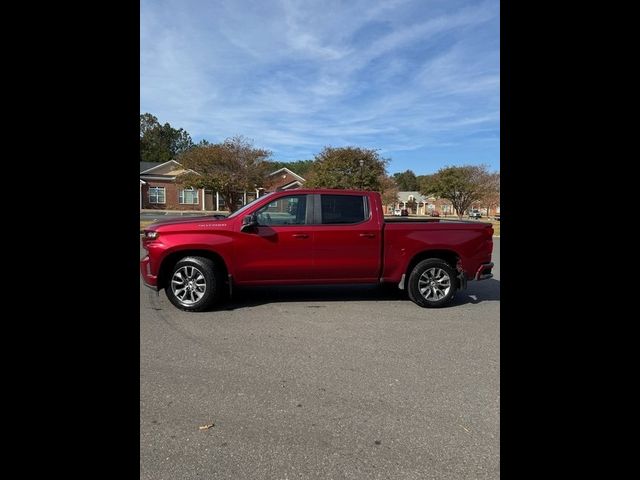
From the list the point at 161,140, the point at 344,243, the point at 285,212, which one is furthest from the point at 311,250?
the point at 161,140

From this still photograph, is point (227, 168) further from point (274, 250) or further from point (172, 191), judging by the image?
point (274, 250)

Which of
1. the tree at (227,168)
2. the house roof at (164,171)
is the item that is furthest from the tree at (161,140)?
the tree at (227,168)

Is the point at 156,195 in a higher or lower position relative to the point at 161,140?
lower

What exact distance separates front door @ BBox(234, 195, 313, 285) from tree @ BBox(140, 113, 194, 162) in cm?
8116

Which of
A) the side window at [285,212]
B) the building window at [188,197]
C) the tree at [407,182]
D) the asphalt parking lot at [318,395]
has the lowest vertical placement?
the asphalt parking lot at [318,395]

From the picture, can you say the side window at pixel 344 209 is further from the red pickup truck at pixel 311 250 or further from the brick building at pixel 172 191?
the brick building at pixel 172 191

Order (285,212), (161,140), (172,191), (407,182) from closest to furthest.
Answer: (285,212) < (172,191) < (161,140) < (407,182)

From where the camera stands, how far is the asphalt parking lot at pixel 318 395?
7.82ft

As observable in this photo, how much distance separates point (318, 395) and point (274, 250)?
2936 mm

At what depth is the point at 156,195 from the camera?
41375 millimetres

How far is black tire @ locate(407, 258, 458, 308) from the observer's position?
6098 mm

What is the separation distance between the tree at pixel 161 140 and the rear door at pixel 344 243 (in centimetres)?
8132
